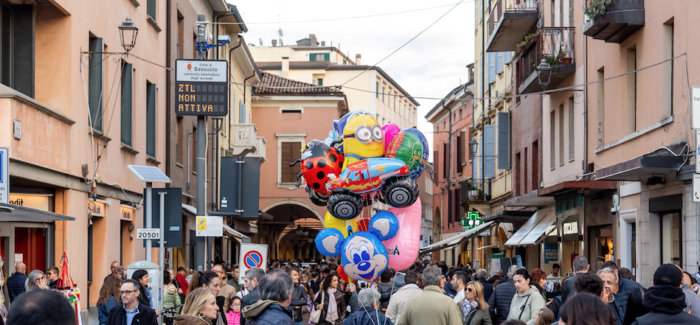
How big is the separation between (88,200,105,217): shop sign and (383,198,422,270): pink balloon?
667 centimetres

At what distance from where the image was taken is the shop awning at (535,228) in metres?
22.1

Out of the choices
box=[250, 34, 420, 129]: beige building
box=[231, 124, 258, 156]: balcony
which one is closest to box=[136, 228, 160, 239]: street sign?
box=[231, 124, 258, 156]: balcony

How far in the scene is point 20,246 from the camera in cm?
1495

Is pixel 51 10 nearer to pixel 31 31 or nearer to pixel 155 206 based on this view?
pixel 31 31

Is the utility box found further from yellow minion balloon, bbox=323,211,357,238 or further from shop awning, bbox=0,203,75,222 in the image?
yellow minion balloon, bbox=323,211,357,238

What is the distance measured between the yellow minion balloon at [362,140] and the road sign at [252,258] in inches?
97.7

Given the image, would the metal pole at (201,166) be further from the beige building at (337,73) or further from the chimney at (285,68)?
the chimney at (285,68)

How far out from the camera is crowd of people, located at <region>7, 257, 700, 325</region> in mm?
4785

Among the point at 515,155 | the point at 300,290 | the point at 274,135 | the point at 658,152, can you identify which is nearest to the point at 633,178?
the point at 658,152


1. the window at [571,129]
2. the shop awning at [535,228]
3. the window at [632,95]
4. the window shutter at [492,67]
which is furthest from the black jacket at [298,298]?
the window shutter at [492,67]

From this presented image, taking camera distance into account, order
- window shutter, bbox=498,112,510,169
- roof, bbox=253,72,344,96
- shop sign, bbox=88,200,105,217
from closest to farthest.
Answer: shop sign, bbox=88,200,105,217 → window shutter, bbox=498,112,510,169 → roof, bbox=253,72,344,96

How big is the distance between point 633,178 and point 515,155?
14.4 metres

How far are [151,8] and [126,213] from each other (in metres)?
5.76

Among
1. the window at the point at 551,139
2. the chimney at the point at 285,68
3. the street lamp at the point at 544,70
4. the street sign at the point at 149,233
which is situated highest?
the chimney at the point at 285,68
